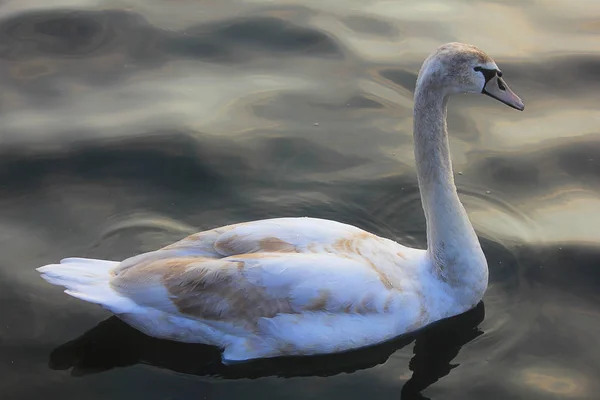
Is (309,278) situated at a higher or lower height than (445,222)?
lower

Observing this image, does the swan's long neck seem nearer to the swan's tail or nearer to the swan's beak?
the swan's beak

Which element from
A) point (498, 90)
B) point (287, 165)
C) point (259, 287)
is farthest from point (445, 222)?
point (287, 165)

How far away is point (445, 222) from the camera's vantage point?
6.63 metres

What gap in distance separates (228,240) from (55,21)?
17.8 ft

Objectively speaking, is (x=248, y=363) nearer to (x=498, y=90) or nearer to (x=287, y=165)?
(x=498, y=90)

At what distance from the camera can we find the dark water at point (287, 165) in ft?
20.6

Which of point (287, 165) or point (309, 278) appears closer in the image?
point (309, 278)

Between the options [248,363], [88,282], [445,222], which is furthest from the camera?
[445,222]

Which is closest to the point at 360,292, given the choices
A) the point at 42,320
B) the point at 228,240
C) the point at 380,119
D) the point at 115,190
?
the point at 228,240

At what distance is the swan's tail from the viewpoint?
621 cm

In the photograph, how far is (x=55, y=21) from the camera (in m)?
10.7

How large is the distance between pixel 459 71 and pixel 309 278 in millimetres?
1729

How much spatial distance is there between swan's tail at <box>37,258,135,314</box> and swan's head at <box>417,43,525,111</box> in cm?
254

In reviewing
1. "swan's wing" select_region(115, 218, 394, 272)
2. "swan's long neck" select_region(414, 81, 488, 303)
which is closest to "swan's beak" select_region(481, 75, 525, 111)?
"swan's long neck" select_region(414, 81, 488, 303)
